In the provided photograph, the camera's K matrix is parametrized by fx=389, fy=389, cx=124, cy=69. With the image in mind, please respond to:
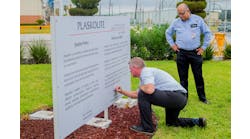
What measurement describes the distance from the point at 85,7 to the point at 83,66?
19.6 metres

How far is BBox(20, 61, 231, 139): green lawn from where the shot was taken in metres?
5.75

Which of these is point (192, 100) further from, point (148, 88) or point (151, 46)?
point (151, 46)

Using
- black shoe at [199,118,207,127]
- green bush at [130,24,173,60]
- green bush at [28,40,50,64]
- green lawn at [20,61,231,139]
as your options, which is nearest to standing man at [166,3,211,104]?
green lawn at [20,61,231,139]

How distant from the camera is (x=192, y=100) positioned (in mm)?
7770

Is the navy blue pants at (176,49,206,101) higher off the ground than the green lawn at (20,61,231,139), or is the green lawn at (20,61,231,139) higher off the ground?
the navy blue pants at (176,49,206,101)

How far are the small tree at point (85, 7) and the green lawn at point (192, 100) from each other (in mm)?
12139

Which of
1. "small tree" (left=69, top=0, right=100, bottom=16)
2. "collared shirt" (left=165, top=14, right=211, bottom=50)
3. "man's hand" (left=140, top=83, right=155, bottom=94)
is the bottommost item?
"man's hand" (left=140, top=83, right=155, bottom=94)

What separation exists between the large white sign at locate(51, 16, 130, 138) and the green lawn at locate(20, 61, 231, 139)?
1.07 m

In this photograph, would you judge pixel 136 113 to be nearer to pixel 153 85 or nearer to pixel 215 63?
pixel 153 85

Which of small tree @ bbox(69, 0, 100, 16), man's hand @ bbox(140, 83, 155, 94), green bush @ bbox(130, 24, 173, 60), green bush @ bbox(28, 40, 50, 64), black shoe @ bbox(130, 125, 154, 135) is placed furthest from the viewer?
small tree @ bbox(69, 0, 100, 16)

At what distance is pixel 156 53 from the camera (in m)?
14.0

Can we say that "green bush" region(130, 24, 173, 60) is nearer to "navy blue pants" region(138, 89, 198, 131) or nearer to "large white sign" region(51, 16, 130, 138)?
"large white sign" region(51, 16, 130, 138)

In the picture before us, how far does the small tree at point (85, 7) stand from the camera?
23578 mm

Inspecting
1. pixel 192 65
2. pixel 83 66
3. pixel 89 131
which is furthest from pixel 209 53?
pixel 83 66
